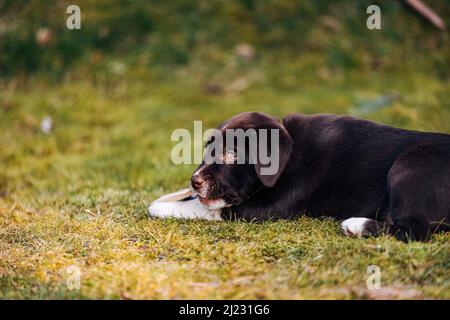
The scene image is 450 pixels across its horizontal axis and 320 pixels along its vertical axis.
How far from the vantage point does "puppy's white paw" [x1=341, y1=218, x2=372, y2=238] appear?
4465 millimetres

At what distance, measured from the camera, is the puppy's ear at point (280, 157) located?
4.82 meters

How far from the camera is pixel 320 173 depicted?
492 centimetres

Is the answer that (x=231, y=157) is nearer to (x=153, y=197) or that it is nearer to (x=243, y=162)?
(x=243, y=162)

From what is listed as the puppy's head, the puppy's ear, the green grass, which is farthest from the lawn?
the puppy's ear

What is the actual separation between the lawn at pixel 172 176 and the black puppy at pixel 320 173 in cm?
18

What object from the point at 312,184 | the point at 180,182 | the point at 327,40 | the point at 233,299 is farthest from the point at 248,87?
the point at 233,299

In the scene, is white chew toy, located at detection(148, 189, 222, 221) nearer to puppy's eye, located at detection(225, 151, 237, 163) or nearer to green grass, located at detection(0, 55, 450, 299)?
green grass, located at detection(0, 55, 450, 299)

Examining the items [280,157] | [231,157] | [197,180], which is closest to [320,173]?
[280,157]

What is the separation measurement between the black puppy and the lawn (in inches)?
7.1

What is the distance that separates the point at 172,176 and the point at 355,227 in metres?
2.94

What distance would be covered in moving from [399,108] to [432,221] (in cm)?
496

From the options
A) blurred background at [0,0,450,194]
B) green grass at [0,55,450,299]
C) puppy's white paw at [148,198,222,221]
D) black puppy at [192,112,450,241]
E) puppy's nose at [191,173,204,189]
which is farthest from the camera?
blurred background at [0,0,450,194]

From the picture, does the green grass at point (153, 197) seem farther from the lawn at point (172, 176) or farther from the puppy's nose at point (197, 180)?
the puppy's nose at point (197, 180)
